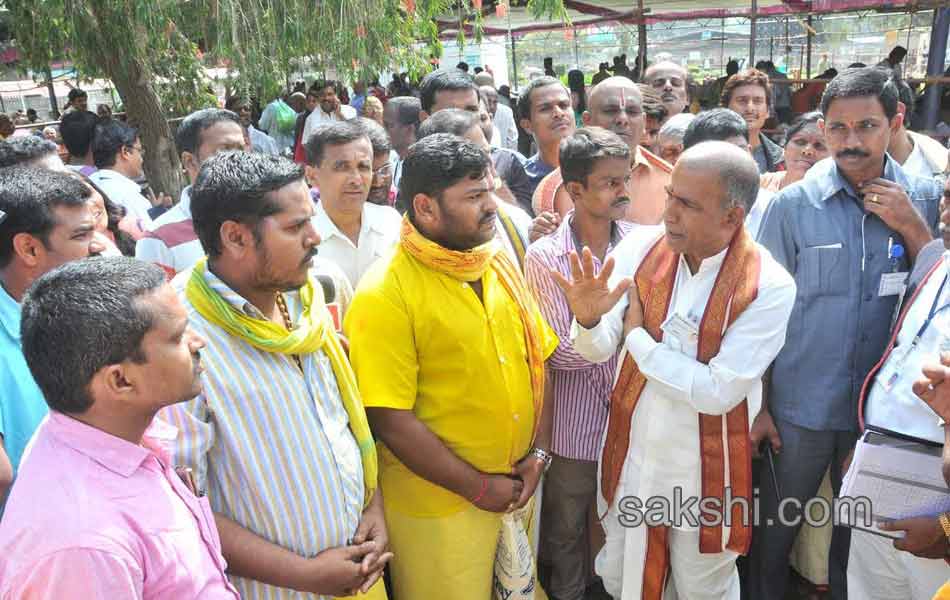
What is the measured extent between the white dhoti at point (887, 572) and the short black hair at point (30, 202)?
2769 mm

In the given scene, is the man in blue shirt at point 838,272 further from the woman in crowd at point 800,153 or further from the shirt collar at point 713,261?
the woman in crowd at point 800,153

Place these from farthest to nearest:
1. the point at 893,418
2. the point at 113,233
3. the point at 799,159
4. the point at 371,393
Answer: the point at 799,159, the point at 113,233, the point at 893,418, the point at 371,393

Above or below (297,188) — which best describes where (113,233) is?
below

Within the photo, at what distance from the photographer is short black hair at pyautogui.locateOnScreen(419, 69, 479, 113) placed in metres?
4.47

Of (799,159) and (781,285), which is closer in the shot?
(781,285)

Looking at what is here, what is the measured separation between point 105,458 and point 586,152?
6.55 feet

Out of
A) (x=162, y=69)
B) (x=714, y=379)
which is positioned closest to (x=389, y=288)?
(x=714, y=379)

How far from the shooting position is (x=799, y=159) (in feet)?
12.1

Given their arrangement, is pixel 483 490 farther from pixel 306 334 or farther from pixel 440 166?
pixel 440 166

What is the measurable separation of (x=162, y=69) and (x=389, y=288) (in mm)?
5334

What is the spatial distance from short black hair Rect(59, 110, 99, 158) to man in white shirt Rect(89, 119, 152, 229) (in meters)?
0.45

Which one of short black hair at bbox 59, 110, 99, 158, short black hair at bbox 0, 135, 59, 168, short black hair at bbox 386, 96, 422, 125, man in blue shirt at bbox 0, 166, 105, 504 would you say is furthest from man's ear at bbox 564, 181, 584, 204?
short black hair at bbox 59, 110, 99, 158

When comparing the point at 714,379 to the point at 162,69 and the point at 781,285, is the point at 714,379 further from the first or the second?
the point at 162,69

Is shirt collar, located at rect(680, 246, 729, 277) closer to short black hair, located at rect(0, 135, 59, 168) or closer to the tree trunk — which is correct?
short black hair, located at rect(0, 135, 59, 168)
